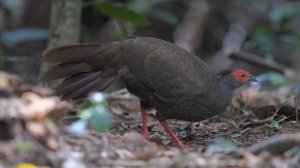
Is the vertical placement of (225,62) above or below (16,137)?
below

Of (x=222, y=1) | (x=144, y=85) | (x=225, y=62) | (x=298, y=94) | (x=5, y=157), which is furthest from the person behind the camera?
(x=222, y=1)

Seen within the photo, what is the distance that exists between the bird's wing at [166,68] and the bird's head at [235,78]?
9.9 inches

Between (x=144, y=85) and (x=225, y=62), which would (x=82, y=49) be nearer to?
(x=144, y=85)

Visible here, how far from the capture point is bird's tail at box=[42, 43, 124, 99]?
4.97 metres

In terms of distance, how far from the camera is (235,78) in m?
5.31

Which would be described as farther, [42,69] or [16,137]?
[42,69]

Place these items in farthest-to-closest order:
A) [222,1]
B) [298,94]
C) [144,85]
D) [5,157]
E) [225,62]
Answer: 1. [222,1]
2. [225,62]
3. [298,94]
4. [144,85]
5. [5,157]

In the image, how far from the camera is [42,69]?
20.4ft

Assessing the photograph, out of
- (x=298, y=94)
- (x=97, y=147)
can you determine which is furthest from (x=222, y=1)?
(x=97, y=147)

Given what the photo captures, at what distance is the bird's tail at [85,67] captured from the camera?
497 centimetres

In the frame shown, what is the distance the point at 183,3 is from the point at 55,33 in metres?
3.93

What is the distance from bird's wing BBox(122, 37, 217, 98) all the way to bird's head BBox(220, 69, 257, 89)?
0.25m

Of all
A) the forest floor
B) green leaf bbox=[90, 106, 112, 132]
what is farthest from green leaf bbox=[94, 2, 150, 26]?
green leaf bbox=[90, 106, 112, 132]

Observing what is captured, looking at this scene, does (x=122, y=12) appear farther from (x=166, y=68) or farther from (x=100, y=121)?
(x=100, y=121)
